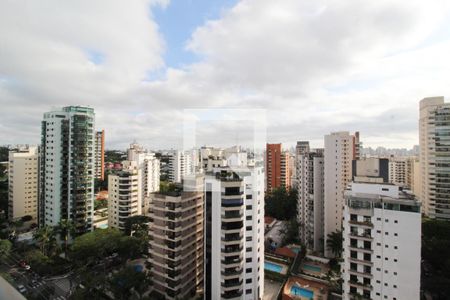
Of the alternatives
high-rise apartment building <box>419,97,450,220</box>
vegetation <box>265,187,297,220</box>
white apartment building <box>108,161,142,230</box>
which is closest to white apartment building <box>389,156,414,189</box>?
high-rise apartment building <box>419,97,450,220</box>

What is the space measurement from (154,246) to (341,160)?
302 inches

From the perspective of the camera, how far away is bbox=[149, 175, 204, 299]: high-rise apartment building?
622 centimetres

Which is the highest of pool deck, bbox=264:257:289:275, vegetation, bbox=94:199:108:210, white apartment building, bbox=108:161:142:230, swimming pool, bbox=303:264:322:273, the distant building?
the distant building

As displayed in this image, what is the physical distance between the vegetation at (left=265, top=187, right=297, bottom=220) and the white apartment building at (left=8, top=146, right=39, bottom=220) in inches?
519

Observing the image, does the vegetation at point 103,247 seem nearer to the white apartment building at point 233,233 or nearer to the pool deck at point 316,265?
the white apartment building at point 233,233

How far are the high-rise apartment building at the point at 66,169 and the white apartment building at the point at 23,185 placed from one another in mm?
3008

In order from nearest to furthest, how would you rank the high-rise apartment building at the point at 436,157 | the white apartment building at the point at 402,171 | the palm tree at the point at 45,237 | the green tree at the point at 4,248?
the green tree at the point at 4,248 → the palm tree at the point at 45,237 → the high-rise apartment building at the point at 436,157 → the white apartment building at the point at 402,171

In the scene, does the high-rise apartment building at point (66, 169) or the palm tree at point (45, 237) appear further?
the high-rise apartment building at point (66, 169)

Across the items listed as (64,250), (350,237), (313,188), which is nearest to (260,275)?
(350,237)

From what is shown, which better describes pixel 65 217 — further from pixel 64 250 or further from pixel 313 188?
pixel 313 188

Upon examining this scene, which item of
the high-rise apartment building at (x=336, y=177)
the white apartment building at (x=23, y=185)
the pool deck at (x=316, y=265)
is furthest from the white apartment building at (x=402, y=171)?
the white apartment building at (x=23, y=185)

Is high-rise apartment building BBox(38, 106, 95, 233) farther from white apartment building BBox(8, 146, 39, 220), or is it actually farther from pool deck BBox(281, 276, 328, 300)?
pool deck BBox(281, 276, 328, 300)

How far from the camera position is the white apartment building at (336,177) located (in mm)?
9305

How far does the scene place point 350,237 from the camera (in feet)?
18.3
